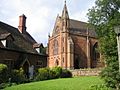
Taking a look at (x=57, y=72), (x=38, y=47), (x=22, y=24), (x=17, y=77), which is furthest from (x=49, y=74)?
(x=22, y=24)

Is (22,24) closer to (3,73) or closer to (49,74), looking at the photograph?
(49,74)

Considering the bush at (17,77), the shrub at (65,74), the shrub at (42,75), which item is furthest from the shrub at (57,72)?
the bush at (17,77)

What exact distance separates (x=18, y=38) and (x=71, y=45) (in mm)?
26085

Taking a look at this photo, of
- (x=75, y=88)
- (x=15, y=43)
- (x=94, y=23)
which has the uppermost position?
(x=94, y=23)

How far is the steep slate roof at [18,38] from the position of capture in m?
38.4

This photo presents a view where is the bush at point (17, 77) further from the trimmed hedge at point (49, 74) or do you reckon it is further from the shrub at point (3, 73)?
the trimmed hedge at point (49, 74)

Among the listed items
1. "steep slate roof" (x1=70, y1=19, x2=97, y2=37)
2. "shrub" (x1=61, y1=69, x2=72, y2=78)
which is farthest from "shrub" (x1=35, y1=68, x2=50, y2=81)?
"steep slate roof" (x1=70, y1=19, x2=97, y2=37)

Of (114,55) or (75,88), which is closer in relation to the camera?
(114,55)

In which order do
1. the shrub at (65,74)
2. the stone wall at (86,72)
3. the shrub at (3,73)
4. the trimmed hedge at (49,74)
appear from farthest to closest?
the shrub at (65,74)
the stone wall at (86,72)
the trimmed hedge at (49,74)
the shrub at (3,73)

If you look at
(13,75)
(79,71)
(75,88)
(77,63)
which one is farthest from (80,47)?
(75,88)

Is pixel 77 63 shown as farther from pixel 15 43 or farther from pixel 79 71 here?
pixel 15 43

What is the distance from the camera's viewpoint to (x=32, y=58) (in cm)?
4056

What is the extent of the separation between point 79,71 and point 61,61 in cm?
1729

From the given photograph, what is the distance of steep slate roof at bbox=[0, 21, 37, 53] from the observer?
38438 millimetres
